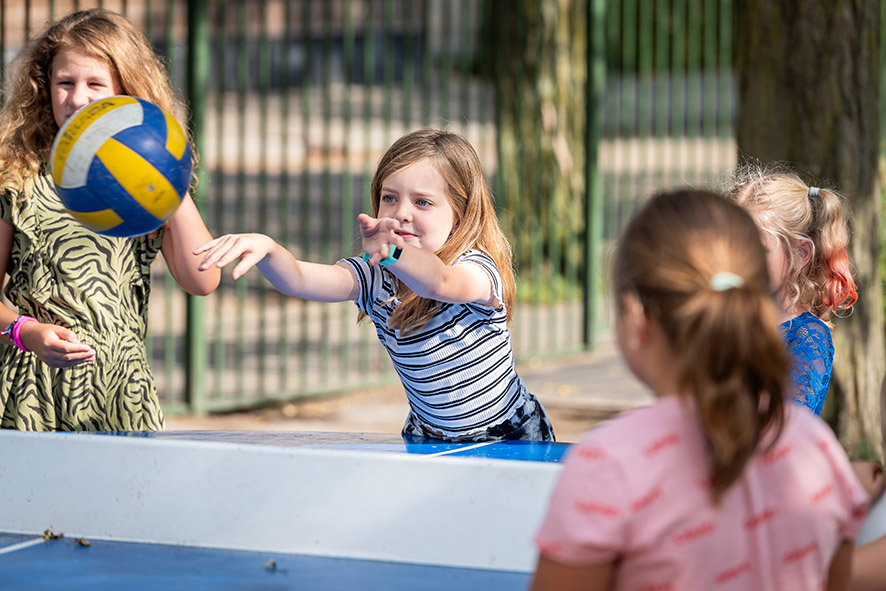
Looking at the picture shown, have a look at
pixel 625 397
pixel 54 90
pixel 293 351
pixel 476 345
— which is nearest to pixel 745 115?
pixel 625 397

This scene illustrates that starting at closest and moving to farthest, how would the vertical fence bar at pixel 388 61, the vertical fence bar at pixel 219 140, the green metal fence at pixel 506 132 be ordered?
the vertical fence bar at pixel 219 140
the green metal fence at pixel 506 132
the vertical fence bar at pixel 388 61

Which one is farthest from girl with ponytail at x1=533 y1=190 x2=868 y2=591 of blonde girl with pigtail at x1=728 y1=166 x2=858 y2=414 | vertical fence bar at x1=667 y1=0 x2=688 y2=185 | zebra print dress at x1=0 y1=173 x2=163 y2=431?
vertical fence bar at x1=667 y1=0 x2=688 y2=185

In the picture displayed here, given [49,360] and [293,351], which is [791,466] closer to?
[49,360]

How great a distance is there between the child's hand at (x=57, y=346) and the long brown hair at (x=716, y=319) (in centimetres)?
182

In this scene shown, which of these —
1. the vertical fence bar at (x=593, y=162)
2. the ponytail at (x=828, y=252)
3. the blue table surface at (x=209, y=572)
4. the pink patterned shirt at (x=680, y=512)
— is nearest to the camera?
the pink patterned shirt at (x=680, y=512)

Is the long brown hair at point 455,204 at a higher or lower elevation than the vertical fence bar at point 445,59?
lower

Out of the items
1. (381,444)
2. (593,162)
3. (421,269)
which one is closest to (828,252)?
(421,269)

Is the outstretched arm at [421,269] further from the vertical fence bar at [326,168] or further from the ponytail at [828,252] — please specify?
the vertical fence bar at [326,168]

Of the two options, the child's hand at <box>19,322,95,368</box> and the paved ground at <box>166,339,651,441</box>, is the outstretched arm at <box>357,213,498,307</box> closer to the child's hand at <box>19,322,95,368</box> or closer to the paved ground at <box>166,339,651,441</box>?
the child's hand at <box>19,322,95,368</box>

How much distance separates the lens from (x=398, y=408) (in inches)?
300

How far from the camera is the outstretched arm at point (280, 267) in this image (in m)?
2.61

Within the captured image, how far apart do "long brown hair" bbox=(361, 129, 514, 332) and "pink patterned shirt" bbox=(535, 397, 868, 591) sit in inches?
66.0

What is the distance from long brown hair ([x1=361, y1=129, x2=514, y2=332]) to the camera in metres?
3.21

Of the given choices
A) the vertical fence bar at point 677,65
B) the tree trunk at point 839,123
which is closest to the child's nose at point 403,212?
the tree trunk at point 839,123
